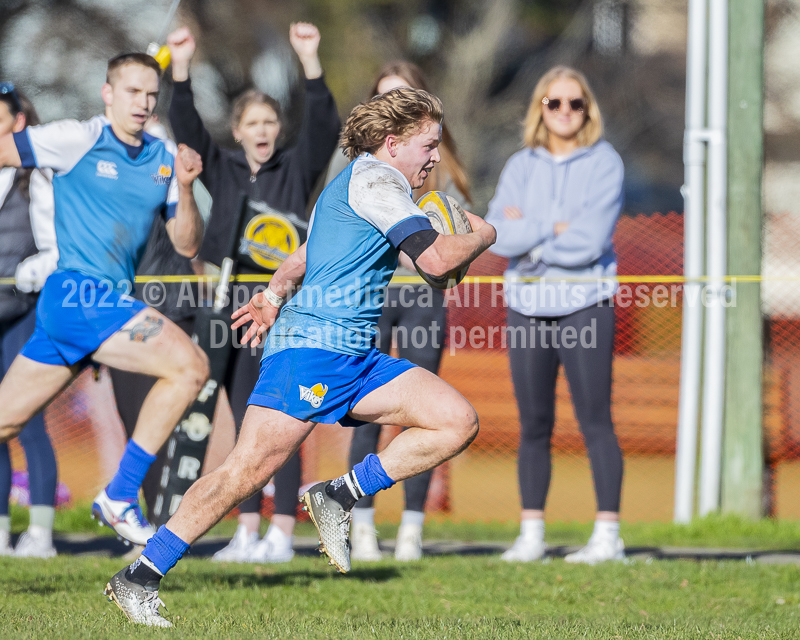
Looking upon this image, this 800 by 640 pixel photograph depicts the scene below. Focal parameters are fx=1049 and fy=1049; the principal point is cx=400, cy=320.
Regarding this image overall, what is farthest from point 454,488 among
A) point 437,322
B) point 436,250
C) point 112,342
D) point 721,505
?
point 436,250

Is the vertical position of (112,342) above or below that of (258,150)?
below

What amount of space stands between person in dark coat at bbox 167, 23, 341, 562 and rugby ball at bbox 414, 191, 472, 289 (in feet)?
6.70

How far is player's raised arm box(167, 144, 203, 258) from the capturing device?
5.59 meters

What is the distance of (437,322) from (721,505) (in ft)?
9.71

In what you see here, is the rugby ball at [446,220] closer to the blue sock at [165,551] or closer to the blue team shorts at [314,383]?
the blue team shorts at [314,383]

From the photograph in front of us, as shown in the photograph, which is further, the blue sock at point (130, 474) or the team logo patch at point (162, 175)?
the team logo patch at point (162, 175)

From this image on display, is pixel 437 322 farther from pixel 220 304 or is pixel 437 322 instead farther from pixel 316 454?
pixel 316 454

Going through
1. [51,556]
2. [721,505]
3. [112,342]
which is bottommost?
[51,556]

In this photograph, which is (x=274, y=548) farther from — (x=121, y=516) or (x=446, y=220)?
(x=446, y=220)

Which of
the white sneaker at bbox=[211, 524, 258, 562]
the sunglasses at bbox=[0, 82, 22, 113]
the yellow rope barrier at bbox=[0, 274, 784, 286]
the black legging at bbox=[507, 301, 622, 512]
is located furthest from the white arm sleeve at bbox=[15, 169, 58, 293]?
the black legging at bbox=[507, 301, 622, 512]

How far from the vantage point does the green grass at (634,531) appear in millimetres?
7145

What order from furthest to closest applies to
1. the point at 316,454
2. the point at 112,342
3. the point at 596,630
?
the point at 316,454 < the point at 112,342 < the point at 596,630

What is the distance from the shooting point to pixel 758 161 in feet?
25.9

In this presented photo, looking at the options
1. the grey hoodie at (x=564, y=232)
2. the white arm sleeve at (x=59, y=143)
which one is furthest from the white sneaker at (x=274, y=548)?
the white arm sleeve at (x=59, y=143)
